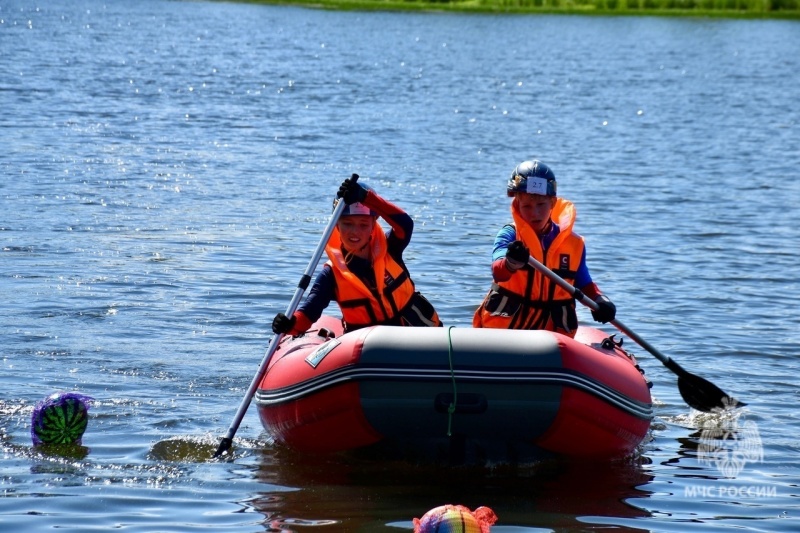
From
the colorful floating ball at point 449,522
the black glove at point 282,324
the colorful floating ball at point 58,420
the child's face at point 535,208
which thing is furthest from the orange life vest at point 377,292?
the colorful floating ball at point 449,522

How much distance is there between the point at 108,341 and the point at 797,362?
4758 millimetres

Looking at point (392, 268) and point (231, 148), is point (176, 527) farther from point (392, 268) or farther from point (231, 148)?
point (231, 148)

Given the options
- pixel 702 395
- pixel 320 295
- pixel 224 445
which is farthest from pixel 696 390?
pixel 224 445

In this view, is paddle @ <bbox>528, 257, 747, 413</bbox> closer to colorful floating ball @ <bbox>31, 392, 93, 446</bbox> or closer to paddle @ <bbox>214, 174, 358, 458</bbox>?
paddle @ <bbox>214, 174, 358, 458</bbox>

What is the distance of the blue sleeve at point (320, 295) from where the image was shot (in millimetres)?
6865

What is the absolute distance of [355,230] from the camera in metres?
7.05

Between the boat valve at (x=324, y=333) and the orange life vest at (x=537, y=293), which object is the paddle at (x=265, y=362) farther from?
the orange life vest at (x=537, y=293)

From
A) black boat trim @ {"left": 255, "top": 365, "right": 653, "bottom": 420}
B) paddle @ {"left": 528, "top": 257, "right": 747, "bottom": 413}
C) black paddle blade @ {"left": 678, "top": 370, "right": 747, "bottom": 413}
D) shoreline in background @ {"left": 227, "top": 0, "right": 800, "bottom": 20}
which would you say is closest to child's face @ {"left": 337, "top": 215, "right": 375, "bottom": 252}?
black boat trim @ {"left": 255, "top": 365, "right": 653, "bottom": 420}

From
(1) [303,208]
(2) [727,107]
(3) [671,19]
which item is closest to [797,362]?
(1) [303,208]

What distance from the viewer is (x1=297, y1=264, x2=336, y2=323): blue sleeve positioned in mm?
6865

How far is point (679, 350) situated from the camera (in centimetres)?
924

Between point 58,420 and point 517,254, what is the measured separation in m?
2.53

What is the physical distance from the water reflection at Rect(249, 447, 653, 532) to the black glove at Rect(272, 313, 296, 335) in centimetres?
Answer: 67

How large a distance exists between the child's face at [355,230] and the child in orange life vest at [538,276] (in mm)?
709
